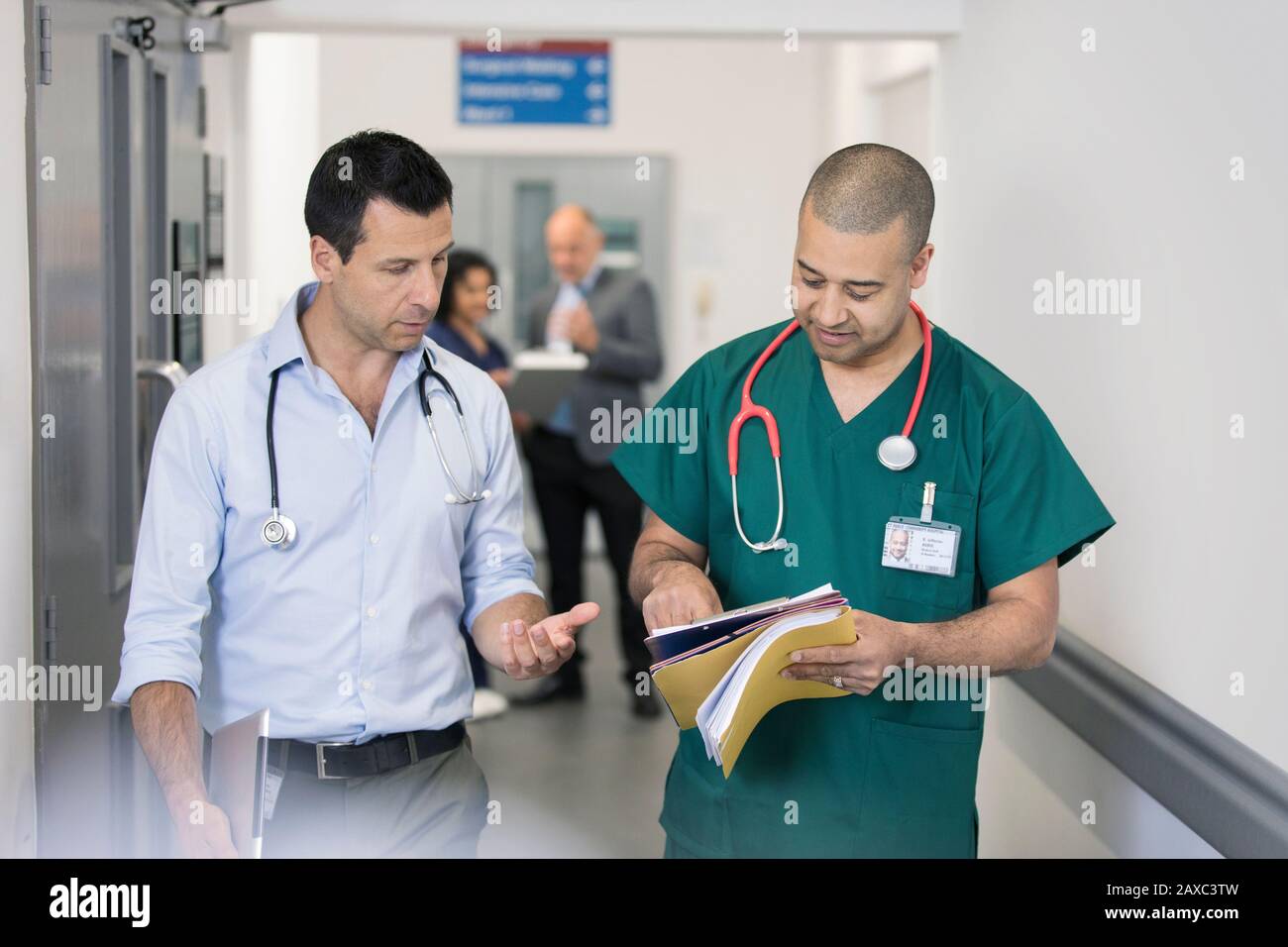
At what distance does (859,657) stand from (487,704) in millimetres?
2971

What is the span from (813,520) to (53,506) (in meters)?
1.01

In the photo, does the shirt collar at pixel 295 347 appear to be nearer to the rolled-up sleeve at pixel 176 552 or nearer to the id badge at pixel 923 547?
the rolled-up sleeve at pixel 176 552

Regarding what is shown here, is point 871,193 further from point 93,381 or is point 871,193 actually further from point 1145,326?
point 93,381

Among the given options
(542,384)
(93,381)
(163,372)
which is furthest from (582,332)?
(93,381)

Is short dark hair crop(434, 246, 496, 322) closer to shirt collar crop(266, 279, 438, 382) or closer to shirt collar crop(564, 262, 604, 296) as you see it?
shirt collar crop(564, 262, 604, 296)

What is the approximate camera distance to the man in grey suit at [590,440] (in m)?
4.26

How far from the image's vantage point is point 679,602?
1.60 metres

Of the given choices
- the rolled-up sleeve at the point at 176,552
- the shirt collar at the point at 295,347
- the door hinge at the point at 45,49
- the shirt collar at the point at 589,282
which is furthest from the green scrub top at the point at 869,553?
the shirt collar at the point at 589,282

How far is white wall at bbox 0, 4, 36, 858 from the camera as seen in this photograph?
5.50 ft

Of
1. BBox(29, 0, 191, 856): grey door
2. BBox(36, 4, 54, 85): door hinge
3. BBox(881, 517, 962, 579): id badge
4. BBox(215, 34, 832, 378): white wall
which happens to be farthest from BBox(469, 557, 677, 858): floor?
BBox(215, 34, 832, 378): white wall

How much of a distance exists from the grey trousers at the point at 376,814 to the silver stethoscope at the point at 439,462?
0.88 ft

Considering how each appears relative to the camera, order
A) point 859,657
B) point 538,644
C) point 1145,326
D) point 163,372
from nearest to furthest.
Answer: point 859,657, point 538,644, point 1145,326, point 163,372

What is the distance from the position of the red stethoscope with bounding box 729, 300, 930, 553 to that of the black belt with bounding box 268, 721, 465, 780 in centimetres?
50

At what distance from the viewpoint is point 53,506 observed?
5.99 ft
